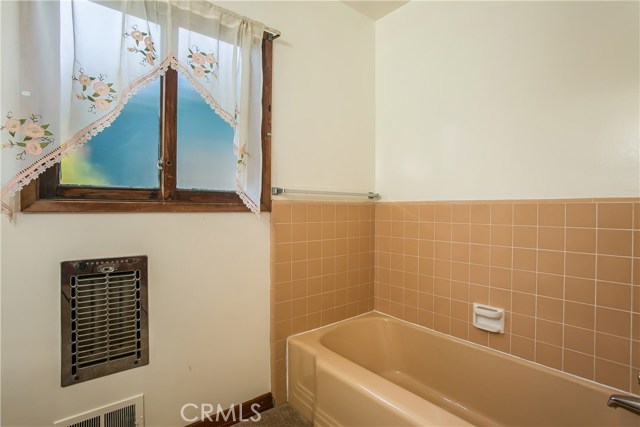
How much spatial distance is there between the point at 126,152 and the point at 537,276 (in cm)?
201

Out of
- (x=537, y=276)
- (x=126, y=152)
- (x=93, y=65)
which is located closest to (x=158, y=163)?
(x=126, y=152)

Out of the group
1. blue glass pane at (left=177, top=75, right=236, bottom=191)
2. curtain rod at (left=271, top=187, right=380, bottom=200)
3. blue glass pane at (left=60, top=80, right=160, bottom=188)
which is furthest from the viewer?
curtain rod at (left=271, top=187, right=380, bottom=200)

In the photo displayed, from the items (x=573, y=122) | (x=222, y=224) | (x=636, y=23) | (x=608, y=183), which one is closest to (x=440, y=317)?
(x=608, y=183)

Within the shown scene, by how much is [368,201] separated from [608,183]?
1.27 m

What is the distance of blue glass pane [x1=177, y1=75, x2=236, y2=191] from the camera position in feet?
4.90

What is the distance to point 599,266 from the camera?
4.32 feet

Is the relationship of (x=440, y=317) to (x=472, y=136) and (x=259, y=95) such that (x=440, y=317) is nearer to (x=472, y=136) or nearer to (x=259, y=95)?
(x=472, y=136)

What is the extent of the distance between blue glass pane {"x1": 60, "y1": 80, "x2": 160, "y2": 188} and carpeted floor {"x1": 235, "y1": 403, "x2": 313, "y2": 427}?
1.32 m

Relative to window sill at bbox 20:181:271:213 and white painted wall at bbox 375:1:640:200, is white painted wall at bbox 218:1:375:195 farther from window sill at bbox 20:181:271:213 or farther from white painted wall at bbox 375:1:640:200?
window sill at bbox 20:181:271:213

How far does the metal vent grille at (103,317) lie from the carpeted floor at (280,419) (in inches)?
27.1

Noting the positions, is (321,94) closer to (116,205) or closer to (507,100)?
(507,100)

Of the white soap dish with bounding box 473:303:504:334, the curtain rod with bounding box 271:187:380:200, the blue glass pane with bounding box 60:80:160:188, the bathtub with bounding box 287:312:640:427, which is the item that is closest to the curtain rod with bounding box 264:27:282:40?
the blue glass pane with bounding box 60:80:160:188

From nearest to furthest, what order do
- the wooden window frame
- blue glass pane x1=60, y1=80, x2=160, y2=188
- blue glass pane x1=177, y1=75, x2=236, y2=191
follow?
the wooden window frame → blue glass pane x1=60, y1=80, x2=160, y2=188 → blue glass pane x1=177, y1=75, x2=236, y2=191

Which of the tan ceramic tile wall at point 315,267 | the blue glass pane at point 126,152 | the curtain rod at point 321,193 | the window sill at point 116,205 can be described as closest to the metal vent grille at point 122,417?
the tan ceramic tile wall at point 315,267
